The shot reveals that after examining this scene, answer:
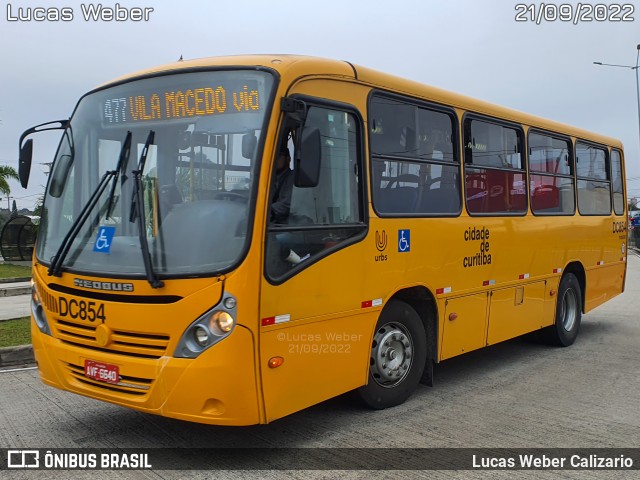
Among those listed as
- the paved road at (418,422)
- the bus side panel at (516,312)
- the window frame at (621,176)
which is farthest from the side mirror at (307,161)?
the window frame at (621,176)

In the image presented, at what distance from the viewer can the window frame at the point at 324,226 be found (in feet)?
13.8

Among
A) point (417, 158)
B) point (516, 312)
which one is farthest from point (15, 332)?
point (516, 312)

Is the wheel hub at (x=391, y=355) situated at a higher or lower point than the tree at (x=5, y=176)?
lower

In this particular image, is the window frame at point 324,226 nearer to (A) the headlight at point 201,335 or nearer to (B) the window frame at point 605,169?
(A) the headlight at point 201,335

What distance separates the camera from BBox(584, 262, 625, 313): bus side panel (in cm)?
955

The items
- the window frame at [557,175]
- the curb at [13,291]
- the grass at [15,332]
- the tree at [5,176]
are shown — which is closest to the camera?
the window frame at [557,175]

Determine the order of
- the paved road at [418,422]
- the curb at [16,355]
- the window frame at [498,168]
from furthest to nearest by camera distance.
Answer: the curb at [16,355] → the window frame at [498,168] → the paved road at [418,422]

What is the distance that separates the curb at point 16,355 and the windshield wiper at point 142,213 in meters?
4.36

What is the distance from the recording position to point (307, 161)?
4.21m

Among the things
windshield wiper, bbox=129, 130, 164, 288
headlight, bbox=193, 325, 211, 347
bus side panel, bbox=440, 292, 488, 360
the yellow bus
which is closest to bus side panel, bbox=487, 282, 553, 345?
bus side panel, bbox=440, 292, 488, 360

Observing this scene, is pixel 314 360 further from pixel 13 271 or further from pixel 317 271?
pixel 13 271

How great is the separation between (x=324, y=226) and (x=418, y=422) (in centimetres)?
192

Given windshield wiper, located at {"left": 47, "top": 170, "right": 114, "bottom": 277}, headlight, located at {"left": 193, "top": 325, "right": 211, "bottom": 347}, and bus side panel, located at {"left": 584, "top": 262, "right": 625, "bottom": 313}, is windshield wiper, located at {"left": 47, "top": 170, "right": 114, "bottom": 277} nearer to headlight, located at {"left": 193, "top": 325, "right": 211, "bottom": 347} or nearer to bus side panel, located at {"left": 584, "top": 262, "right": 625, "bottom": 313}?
headlight, located at {"left": 193, "top": 325, "right": 211, "bottom": 347}

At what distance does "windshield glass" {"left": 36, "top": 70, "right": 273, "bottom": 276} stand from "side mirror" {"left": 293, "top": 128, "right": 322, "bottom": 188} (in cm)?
29
